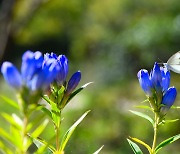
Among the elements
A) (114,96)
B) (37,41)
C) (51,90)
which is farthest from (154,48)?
(51,90)

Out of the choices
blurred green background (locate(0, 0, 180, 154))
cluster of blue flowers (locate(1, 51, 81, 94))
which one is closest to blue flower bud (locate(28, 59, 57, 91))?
cluster of blue flowers (locate(1, 51, 81, 94))

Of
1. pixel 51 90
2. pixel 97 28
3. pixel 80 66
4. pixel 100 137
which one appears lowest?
pixel 100 137

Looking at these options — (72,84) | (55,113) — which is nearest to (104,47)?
(72,84)

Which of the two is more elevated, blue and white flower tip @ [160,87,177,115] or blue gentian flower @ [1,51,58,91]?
blue gentian flower @ [1,51,58,91]

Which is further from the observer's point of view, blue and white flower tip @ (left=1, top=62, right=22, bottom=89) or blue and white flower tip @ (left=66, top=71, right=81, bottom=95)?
blue and white flower tip @ (left=66, top=71, right=81, bottom=95)

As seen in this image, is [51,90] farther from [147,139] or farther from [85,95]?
[85,95]

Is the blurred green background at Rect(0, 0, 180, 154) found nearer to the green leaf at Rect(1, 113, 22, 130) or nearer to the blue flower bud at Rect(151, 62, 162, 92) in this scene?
the blue flower bud at Rect(151, 62, 162, 92)
